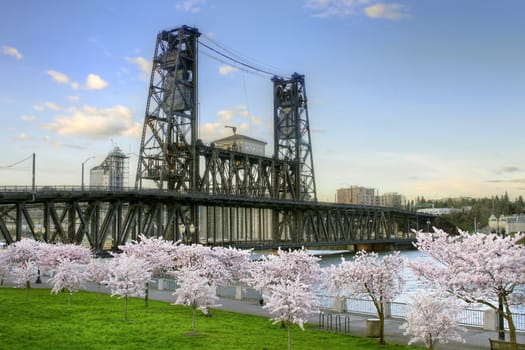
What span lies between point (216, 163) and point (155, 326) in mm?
85380

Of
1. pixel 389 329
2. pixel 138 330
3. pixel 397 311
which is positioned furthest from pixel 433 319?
pixel 397 311

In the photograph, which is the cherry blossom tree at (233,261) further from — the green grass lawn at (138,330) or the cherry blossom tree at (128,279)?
the cherry blossom tree at (128,279)

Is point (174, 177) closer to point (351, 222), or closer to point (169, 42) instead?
point (169, 42)

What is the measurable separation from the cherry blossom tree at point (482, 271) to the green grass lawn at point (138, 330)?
171 inches

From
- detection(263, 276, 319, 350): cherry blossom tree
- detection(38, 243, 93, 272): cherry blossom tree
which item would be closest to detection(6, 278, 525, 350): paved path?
detection(263, 276, 319, 350): cherry blossom tree

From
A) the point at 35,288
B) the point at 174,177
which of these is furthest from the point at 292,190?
the point at 35,288

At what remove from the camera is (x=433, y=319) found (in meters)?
24.8

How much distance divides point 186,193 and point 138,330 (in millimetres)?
63069

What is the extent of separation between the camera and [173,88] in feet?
333

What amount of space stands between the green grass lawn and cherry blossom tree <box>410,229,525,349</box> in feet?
14.2

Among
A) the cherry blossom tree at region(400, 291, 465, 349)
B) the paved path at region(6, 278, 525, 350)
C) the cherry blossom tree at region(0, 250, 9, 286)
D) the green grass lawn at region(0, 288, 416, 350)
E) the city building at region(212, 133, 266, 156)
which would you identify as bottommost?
the paved path at region(6, 278, 525, 350)

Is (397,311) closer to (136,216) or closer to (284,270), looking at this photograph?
(284,270)

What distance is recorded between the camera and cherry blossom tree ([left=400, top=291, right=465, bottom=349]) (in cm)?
2461

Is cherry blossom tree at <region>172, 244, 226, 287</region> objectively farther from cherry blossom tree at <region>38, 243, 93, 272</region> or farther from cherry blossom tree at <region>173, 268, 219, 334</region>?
cherry blossom tree at <region>38, 243, 93, 272</region>
